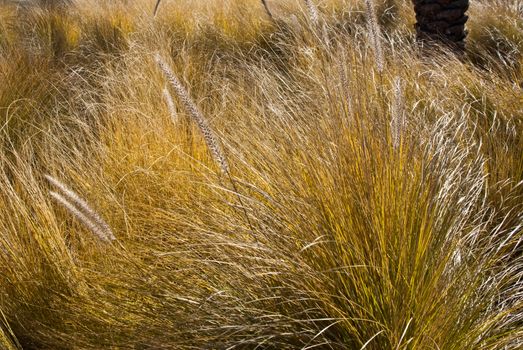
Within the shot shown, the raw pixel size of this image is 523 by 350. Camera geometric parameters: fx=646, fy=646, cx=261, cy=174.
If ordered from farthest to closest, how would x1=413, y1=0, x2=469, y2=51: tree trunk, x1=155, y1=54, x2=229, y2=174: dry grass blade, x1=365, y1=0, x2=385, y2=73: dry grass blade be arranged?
x1=413, y1=0, x2=469, y2=51: tree trunk
x1=365, y1=0, x2=385, y2=73: dry grass blade
x1=155, y1=54, x2=229, y2=174: dry grass blade

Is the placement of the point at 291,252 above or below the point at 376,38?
below

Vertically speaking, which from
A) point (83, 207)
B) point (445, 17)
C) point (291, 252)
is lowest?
point (445, 17)

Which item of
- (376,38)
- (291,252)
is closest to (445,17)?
(376,38)

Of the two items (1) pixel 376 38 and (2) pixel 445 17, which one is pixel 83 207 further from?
(2) pixel 445 17

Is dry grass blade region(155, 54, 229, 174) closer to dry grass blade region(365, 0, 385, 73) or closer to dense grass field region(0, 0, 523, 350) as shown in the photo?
dense grass field region(0, 0, 523, 350)

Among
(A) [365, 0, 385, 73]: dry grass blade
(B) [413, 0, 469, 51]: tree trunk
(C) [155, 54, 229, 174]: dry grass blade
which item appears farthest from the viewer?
(B) [413, 0, 469, 51]: tree trunk

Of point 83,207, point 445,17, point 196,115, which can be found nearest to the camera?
point 196,115

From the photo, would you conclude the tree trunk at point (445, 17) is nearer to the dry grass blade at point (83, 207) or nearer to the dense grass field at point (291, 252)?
the dense grass field at point (291, 252)

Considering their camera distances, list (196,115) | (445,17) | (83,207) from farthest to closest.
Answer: (445,17), (83,207), (196,115)

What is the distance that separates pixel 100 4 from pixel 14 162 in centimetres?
394

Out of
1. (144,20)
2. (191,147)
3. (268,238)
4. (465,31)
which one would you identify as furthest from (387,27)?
(268,238)

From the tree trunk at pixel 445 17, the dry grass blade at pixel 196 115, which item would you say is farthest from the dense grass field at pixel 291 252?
the tree trunk at pixel 445 17

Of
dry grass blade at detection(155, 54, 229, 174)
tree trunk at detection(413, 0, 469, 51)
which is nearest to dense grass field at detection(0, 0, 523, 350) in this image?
dry grass blade at detection(155, 54, 229, 174)

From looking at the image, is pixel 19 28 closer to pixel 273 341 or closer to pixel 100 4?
pixel 100 4
